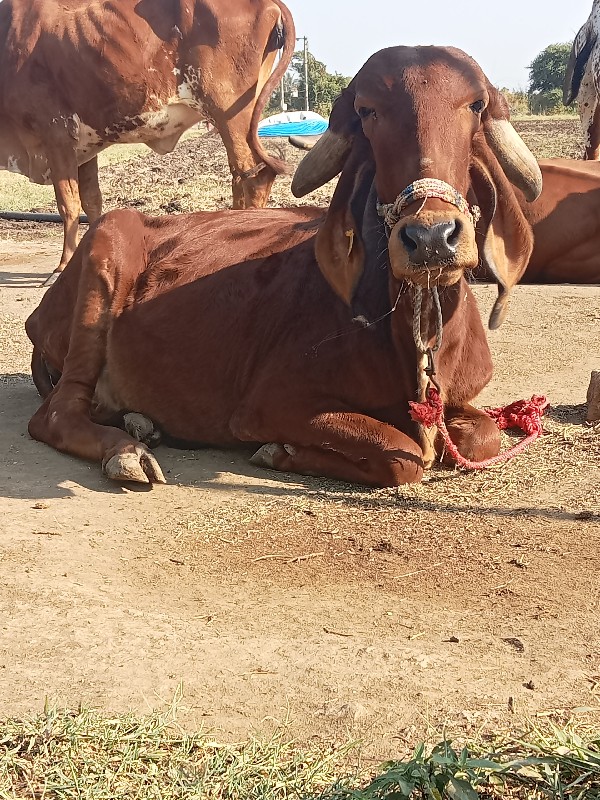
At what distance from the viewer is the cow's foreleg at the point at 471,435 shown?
5.10 m

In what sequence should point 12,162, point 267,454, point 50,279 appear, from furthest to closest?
point 12,162, point 50,279, point 267,454

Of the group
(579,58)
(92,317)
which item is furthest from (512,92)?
(92,317)

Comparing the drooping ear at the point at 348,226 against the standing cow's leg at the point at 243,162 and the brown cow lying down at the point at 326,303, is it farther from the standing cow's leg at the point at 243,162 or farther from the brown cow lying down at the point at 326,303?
the standing cow's leg at the point at 243,162

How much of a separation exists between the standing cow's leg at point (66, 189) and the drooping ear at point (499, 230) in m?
7.15

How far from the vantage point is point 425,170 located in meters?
4.30

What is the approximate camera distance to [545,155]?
67.6 ft

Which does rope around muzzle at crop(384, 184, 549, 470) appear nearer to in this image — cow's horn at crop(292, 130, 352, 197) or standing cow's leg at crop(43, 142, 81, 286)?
cow's horn at crop(292, 130, 352, 197)

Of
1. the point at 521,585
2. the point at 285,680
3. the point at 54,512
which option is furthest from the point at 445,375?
the point at 285,680

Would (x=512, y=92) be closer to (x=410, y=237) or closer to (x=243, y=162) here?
(x=243, y=162)

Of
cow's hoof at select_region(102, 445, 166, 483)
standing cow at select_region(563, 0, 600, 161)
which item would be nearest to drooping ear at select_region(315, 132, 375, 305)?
cow's hoof at select_region(102, 445, 166, 483)

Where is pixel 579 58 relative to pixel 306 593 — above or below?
above

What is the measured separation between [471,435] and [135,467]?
5.09 feet

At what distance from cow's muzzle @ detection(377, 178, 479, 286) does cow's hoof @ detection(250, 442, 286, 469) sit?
4.36 ft

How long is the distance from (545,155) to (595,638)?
18375mm
